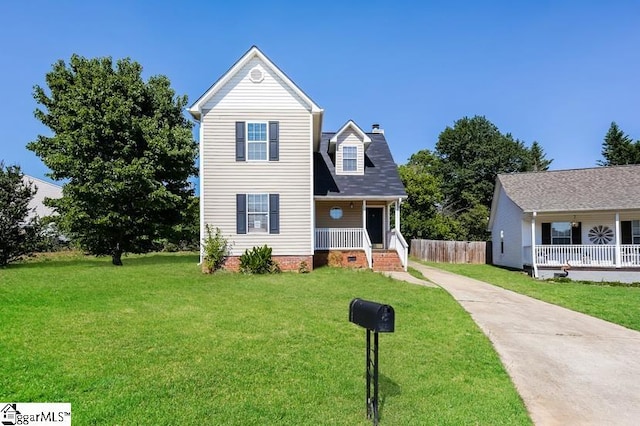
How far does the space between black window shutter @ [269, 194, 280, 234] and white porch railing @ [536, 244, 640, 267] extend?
12.7 metres

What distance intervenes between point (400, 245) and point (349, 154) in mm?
4770

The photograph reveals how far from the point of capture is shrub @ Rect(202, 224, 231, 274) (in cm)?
1506

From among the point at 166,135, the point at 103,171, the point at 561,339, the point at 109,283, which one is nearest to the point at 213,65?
the point at 166,135

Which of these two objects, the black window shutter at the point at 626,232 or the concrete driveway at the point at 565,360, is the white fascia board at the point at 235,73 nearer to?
the concrete driveway at the point at 565,360

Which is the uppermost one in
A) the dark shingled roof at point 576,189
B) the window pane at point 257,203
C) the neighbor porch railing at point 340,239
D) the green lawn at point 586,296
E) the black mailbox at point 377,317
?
the dark shingled roof at point 576,189

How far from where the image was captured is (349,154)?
18703 millimetres

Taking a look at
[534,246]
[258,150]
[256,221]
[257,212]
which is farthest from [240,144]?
[534,246]

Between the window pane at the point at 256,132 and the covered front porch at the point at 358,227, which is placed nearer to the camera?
the window pane at the point at 256,132

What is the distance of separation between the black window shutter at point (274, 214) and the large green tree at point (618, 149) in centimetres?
4227

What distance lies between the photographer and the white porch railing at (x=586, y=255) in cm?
1841

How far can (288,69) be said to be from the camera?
16.0m

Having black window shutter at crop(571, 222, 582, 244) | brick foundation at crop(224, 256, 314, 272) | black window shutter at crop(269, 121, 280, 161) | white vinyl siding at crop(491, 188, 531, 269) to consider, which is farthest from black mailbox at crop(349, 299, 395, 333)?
black window shutter at crop(571, 222, 582, 244)

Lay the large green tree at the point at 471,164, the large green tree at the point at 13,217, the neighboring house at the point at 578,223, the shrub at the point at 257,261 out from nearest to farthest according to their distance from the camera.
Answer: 1. the shrub at the point at 257,261
2. the large green tree at the point at 13,217
3. the neighboring house at the point at 578,223
4. the large green tree at the point at 471,164

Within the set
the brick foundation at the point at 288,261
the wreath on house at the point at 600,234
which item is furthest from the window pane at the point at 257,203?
the wreath on house at the point at 600,234
